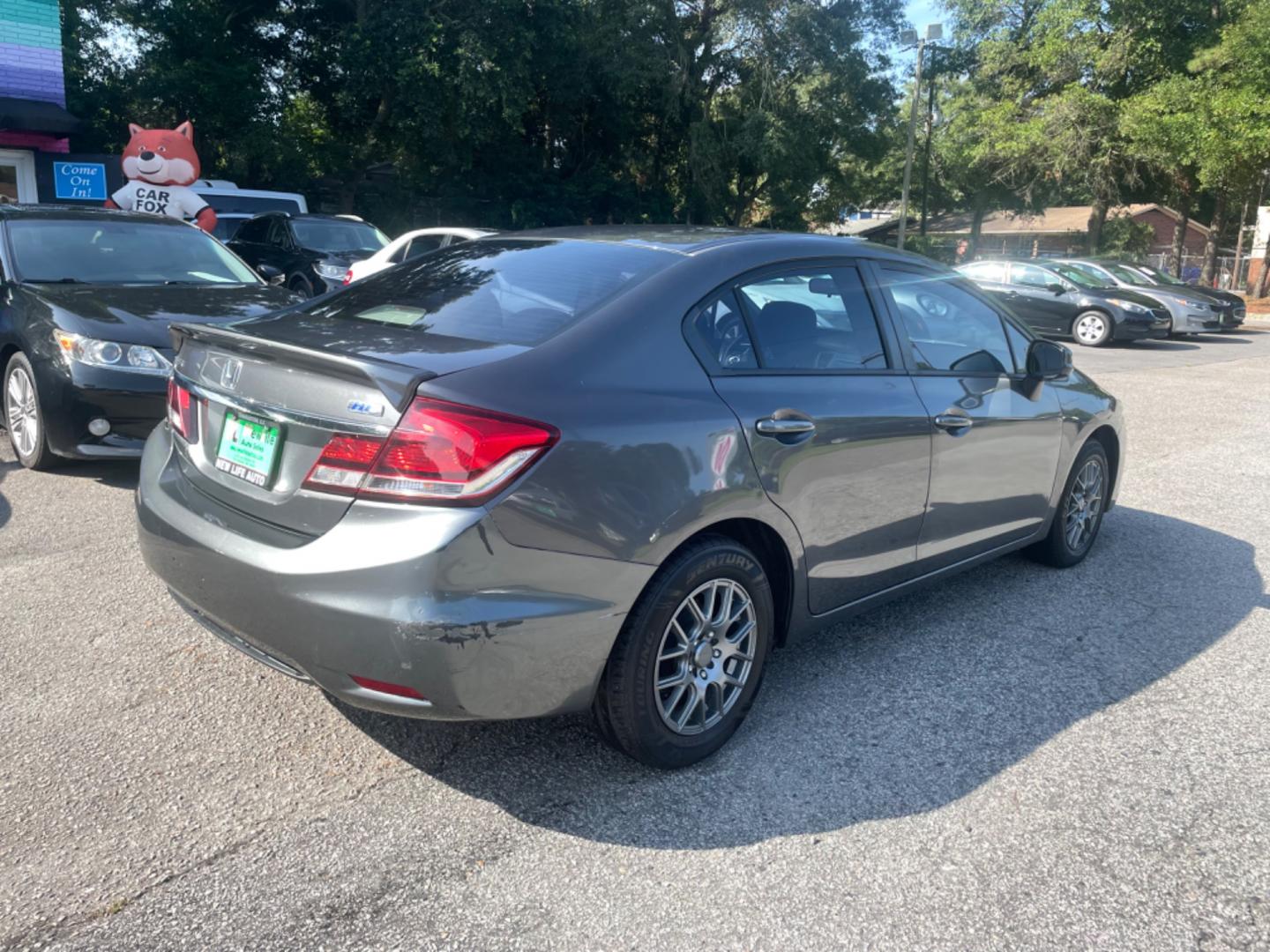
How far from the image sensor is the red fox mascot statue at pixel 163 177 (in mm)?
15539

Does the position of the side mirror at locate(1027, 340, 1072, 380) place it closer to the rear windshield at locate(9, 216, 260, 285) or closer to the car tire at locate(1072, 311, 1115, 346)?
the rear windshield at locate(9, 216, 260, 285)

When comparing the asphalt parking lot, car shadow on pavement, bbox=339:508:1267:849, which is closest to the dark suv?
the asphalt parking lot

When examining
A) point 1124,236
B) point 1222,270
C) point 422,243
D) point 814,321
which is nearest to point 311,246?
point 422,243

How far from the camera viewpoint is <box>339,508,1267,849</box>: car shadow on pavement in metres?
2.95

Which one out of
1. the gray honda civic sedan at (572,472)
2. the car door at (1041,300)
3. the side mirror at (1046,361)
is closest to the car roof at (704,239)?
the gray honda civic sedan at (572,472)

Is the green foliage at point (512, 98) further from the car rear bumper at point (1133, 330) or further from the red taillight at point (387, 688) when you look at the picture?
the red taillight at point (387, 688)

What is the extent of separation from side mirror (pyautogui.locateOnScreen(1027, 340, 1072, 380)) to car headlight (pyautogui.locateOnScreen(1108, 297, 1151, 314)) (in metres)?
14.5

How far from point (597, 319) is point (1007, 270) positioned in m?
17.7

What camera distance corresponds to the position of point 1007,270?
18.9m

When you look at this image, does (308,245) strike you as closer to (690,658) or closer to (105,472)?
(105,472)

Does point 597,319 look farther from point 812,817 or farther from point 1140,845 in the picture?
point 1140,845

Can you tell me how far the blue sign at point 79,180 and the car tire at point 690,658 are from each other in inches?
837

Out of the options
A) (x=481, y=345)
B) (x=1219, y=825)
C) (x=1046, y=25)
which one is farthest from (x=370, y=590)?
(x=1046, y=25)

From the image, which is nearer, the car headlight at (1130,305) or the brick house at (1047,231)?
the car headlight at (1130,305)
